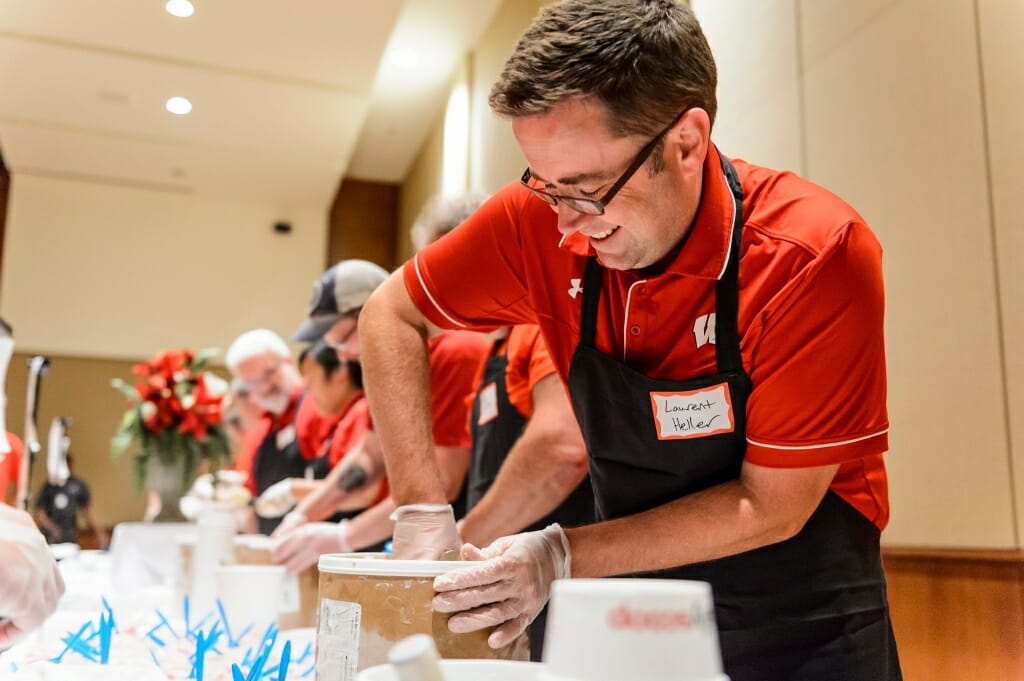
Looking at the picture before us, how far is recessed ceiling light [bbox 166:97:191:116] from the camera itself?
425cm

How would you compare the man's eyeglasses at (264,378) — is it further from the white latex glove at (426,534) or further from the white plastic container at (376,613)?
the white plastic container at (376,613)

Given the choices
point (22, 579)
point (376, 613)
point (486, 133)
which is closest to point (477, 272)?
point (376, 613)

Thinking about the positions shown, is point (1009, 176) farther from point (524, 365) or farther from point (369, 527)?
point (369, 527)

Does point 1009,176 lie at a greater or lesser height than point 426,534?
greater

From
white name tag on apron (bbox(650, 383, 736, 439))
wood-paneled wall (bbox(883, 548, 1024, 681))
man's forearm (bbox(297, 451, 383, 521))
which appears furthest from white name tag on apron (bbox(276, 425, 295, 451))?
white name tag on apron (bbox(650, 383, 736, 439))

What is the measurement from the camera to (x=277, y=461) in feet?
11.5

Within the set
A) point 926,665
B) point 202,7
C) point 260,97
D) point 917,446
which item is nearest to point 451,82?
point 260,97

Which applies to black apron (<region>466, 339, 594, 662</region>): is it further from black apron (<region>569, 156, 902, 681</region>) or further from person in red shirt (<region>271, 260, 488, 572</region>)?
black apron (<region>569, 156, 902, 681</region>)

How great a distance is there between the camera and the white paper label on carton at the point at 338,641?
738 mm

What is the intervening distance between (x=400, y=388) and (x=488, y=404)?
1.90 ft

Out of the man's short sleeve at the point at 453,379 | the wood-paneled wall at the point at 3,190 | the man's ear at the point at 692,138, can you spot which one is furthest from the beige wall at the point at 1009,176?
the wood-paneled wall at the point at 3,190

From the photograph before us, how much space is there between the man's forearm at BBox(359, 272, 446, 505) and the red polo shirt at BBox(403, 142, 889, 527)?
4cm

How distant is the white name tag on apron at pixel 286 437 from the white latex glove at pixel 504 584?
2624 mm

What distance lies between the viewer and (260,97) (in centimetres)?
430
